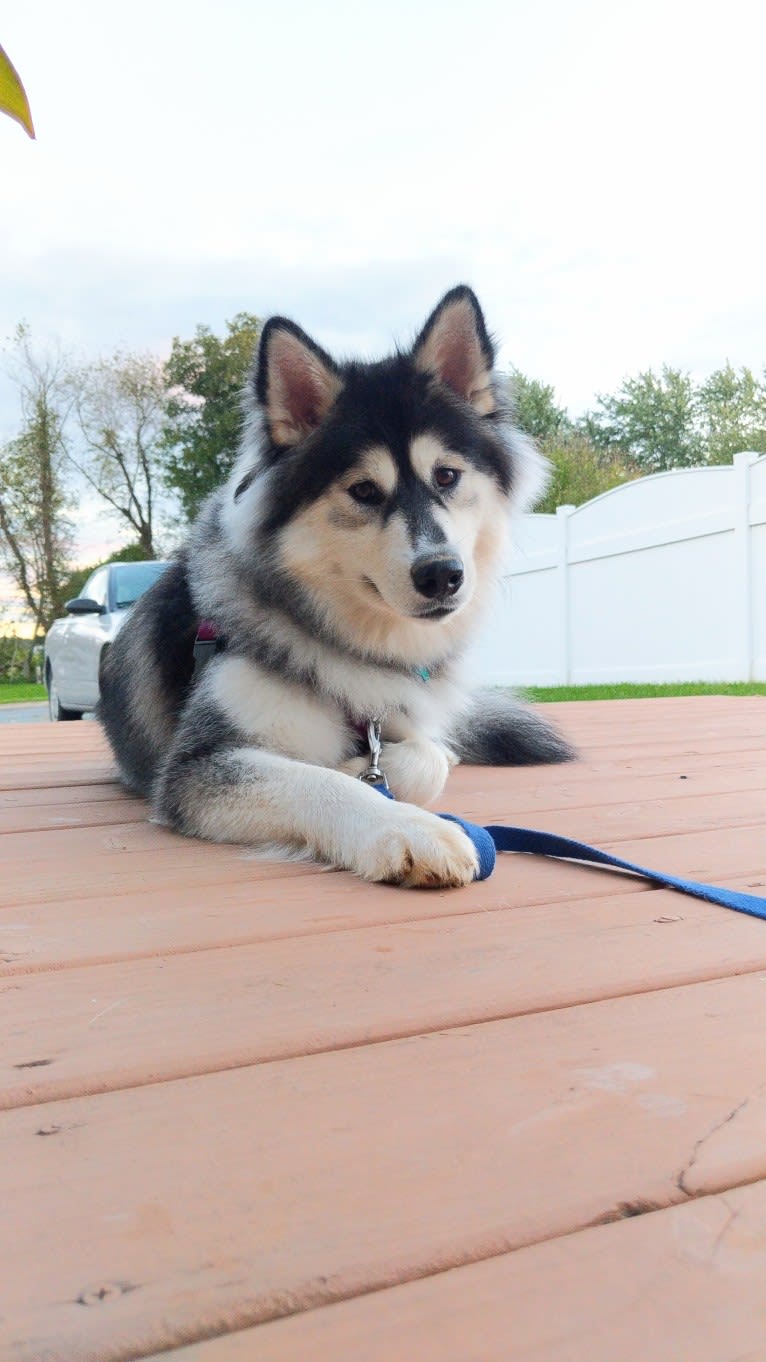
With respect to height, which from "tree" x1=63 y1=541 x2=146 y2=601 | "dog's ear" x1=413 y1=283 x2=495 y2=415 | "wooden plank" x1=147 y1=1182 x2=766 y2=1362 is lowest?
"wooden plank" x1=147 y1=1182 x2=766 y2=1362

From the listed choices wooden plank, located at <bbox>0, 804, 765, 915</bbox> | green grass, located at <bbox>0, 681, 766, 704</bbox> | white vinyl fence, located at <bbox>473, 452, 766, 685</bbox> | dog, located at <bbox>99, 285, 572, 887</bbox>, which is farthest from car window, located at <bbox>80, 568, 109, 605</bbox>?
wooden plank, located at <bbox>0, 804, 765, 915</bbox>

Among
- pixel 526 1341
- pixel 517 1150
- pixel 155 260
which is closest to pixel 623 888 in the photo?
pixel 517 1150

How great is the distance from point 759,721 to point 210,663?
340 centimetres

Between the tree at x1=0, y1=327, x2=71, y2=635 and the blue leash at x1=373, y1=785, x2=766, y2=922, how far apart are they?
25.8m

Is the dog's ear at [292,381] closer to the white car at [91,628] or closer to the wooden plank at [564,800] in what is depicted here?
the wooden plank at [564,800]

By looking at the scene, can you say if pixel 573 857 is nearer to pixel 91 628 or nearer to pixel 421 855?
pixel 421 855

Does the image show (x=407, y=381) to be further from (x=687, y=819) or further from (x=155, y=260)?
(x=155, y=260)

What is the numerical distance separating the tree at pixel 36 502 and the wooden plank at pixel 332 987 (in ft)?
86.2

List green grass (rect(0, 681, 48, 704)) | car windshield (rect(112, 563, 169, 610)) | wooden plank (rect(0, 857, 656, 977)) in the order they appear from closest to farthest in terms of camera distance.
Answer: wooden plank (rect(0, 857, 656, 977)) < car windshield (rect(112, 563, 169, 610)) < green grass (rect(0, 681, 48, 704))

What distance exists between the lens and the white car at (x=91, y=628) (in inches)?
328

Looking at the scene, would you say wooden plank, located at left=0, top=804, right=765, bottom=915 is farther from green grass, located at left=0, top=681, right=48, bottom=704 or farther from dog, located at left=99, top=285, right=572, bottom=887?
green grass, located at left=0, top=681, right=48, bottom=704

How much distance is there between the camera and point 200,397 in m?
26.9

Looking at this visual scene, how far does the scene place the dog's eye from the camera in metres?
2.66

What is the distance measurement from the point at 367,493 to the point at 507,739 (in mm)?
1443
